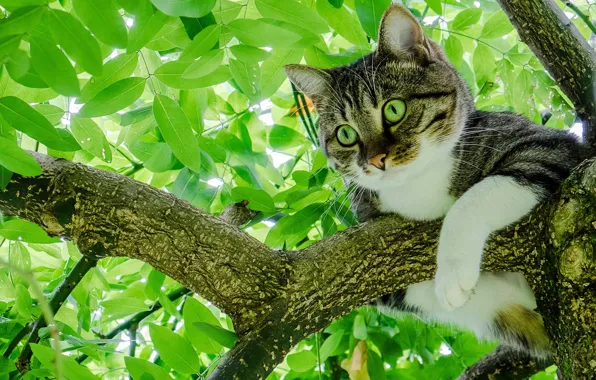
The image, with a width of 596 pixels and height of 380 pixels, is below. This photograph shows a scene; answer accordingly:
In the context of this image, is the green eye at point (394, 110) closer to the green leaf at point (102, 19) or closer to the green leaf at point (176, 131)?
the green leaf at point (176, 131)

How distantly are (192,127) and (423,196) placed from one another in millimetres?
1063

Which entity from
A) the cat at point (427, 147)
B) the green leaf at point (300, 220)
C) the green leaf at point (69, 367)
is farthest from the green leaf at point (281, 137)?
the green leaf at point (69, 367)

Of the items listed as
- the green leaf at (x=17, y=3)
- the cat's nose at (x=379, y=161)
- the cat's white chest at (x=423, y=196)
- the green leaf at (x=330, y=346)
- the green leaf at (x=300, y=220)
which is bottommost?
the green leaf at (x=330, y=346)

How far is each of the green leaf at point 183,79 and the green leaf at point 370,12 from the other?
55cm

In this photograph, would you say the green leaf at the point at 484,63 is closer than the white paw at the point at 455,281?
No

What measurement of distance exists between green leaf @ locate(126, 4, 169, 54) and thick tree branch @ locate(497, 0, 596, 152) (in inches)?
55.8

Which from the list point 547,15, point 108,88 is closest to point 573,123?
point 547,15

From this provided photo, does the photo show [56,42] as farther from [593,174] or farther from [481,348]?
[481,348]

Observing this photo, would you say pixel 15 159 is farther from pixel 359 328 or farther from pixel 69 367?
pixel 359 328

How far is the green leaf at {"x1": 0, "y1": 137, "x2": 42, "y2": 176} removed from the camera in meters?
1.75

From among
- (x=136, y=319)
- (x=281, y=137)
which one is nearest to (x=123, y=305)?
(x=136, y=319)

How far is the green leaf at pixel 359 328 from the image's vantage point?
2.87 meters

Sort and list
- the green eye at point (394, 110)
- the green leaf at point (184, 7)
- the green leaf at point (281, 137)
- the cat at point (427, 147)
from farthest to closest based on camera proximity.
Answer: the green leaf at point (281, 137), the green eye at point (394, 110), the cat at point (427, 147), the green leaf at point (184, 7)

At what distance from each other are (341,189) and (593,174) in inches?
52.7
